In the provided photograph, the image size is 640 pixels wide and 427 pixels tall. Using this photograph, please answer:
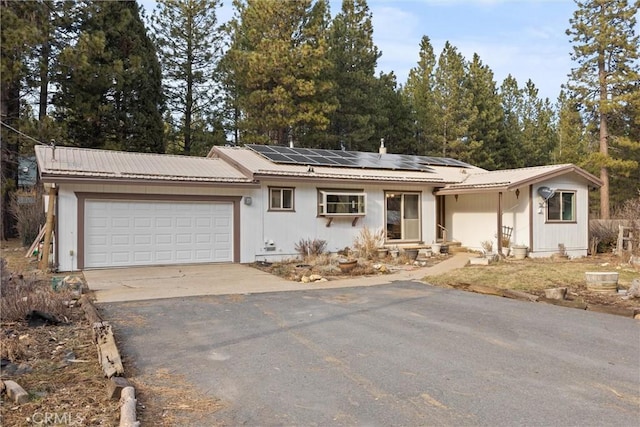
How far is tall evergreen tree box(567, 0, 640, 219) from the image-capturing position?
24562mm

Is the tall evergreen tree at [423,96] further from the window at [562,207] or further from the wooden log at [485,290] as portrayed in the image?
the wooden log at [485,290]

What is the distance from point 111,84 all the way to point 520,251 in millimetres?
17845

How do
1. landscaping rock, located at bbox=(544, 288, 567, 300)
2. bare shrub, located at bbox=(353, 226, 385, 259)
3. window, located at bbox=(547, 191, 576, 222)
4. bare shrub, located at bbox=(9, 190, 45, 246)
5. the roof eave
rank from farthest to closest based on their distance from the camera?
1. bare shrub, located at bbox=(9, 190, 45, 246)
2. window, located at bbox=(547, 191, 576, 222)
3. bare shrub, located at bbox=(353, 226, 385, 259)
4. the roof eave
5. landscaping rock, located at bbox=(544, 288, 567, 300)

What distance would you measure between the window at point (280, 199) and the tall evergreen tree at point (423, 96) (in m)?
17.2

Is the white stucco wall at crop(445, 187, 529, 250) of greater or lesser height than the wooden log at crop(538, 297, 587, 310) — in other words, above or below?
above

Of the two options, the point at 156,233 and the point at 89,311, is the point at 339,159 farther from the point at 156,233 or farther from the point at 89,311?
the point at 89,311

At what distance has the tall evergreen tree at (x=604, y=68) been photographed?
967 inches

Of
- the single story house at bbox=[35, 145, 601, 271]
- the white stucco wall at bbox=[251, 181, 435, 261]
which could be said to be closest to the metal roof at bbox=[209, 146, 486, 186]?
the single story house at bbox=[35, 145, 601, 271]

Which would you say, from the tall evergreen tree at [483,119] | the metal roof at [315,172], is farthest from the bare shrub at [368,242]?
the tall evergreen tree at [483,119]

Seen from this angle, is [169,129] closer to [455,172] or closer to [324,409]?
[455,172]

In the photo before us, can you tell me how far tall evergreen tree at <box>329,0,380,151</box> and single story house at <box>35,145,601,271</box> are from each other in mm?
7572

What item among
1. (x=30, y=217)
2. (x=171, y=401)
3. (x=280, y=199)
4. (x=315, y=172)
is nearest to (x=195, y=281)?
(x=280, y=199)

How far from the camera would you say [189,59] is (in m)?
26.5

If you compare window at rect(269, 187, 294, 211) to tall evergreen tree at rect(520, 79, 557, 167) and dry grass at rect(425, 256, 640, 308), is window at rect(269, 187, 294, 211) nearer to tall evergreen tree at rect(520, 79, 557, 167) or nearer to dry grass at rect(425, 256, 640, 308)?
dry grass at rect(425, 256, 640, 308)
